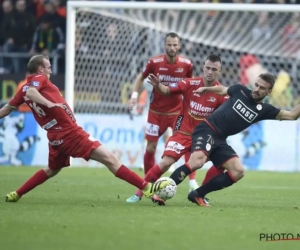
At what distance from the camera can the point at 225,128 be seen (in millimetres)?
11266

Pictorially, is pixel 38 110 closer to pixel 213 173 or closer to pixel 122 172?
pixel 122 172

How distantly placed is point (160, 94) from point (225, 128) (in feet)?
8.51

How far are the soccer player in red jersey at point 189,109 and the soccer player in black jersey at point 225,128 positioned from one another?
0.33m

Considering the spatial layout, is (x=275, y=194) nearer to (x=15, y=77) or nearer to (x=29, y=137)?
(x=29, y=137)

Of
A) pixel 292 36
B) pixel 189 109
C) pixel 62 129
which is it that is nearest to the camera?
pixel 62 129

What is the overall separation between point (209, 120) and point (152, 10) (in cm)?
906

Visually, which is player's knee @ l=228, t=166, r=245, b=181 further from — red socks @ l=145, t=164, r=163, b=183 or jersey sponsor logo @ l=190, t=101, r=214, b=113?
jersey sponsor logo @ l=190, t=101, r=214, b=113

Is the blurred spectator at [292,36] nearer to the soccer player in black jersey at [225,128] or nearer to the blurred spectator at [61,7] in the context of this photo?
the blurred spectator at [61,7]

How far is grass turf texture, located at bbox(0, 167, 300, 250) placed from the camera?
7.46m

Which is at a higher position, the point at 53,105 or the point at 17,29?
the point at 17,29

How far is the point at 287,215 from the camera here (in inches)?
399

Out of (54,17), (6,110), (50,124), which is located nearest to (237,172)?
(50,124)

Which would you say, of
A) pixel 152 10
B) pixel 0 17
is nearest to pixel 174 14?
pixel 152 10

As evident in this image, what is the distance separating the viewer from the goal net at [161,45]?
65.2 ft
